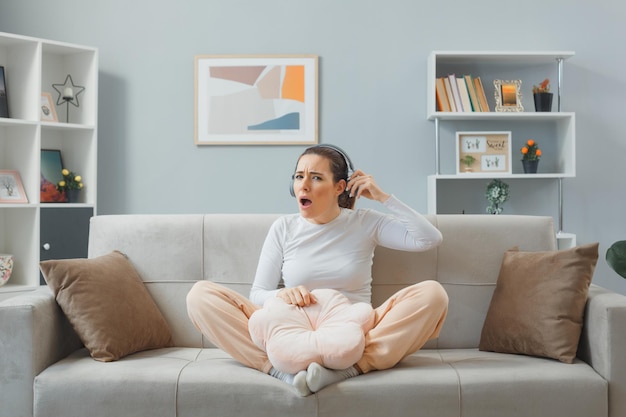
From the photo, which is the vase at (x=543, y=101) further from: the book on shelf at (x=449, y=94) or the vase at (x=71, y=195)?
the vase at (x=71, y=195)

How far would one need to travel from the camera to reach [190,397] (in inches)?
82.0

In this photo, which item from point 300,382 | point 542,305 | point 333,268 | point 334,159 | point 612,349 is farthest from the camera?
point 334,159

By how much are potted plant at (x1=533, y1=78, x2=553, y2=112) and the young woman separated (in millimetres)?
1766

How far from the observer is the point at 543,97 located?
3.91 meters

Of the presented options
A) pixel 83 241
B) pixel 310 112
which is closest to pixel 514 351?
pixel 310 112

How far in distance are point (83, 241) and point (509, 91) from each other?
8.12ft

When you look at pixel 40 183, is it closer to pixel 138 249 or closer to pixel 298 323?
pixel 138 249

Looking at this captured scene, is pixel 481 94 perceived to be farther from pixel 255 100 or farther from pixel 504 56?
pixel 255 100

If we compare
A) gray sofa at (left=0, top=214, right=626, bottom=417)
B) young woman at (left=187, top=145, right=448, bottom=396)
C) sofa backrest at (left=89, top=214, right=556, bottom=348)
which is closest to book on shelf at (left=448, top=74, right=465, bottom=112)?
sofa backrest at (left=89, top=214, right=556, bottom=348)

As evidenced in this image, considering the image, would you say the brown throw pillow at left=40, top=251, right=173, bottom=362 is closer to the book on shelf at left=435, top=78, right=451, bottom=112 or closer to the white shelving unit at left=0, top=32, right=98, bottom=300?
the white shelving unit at left=0, top=32, right=98, bottom=300

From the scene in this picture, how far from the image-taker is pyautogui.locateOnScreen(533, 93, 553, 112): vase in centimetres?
Result: 391

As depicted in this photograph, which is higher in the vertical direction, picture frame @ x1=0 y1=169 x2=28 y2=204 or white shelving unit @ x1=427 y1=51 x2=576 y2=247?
white shelving unit @ x1=427 y1=51 x2=576 y2=247

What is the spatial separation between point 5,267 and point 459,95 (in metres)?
2.59

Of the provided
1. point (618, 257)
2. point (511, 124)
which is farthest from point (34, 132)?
point (618, 257)
